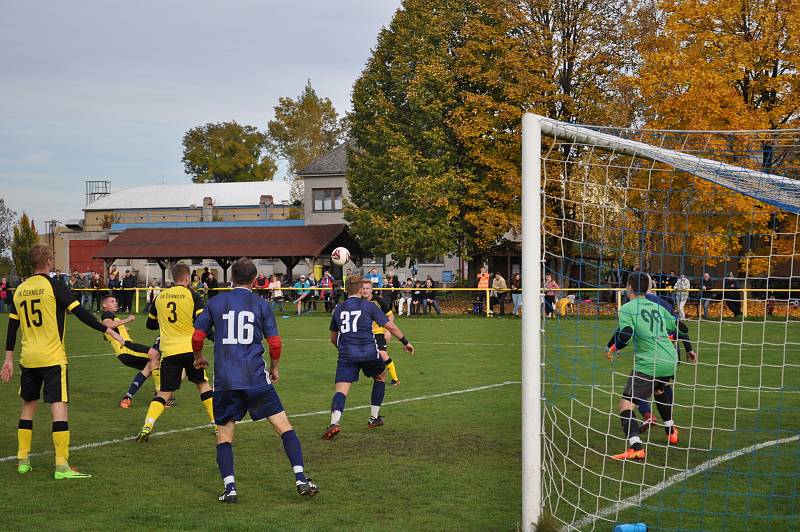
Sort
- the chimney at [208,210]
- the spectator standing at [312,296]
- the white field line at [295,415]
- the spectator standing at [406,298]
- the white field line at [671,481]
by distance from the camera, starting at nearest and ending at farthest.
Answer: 1. the white field line at [671,481]
2. the white field line at [295,415]
3. the spectator standing at [406,298]
4. the spectator standing at [312,296]
5. the chimney at [208,210]

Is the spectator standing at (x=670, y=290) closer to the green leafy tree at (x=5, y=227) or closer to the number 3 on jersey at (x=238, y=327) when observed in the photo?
the number 3 on jersey at (x=238, y=327)

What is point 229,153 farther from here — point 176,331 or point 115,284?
point 176,331

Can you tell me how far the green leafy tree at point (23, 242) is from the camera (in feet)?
213

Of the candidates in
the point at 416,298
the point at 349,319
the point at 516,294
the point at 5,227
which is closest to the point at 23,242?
Result: the point at 5,227

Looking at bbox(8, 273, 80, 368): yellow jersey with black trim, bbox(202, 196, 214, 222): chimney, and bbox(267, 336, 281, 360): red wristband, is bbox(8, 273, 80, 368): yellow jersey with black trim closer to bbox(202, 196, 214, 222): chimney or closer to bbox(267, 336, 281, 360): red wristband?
bbox(267, 336, 281, 360): red wristband

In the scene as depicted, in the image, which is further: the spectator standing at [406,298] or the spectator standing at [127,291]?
the spectator standing at [127,291]

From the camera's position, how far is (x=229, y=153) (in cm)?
8344

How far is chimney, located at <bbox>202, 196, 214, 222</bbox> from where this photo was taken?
71.6 meters

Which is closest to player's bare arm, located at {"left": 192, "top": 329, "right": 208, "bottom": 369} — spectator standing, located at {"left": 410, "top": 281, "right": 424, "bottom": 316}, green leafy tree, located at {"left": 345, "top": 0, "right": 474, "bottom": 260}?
spectator standing, located at {"left": 410, "top": 281, "right": 424, "bottom": 316}

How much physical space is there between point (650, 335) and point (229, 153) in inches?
3086

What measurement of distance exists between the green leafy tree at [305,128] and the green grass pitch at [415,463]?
2151 inches

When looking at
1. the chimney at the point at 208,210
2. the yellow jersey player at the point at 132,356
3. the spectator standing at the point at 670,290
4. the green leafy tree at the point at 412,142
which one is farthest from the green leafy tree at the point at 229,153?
the yellow jersey player at the point at 132,356

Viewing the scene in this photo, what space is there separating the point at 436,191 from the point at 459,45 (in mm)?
7298

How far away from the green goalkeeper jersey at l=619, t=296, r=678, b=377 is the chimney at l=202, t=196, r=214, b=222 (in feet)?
216
